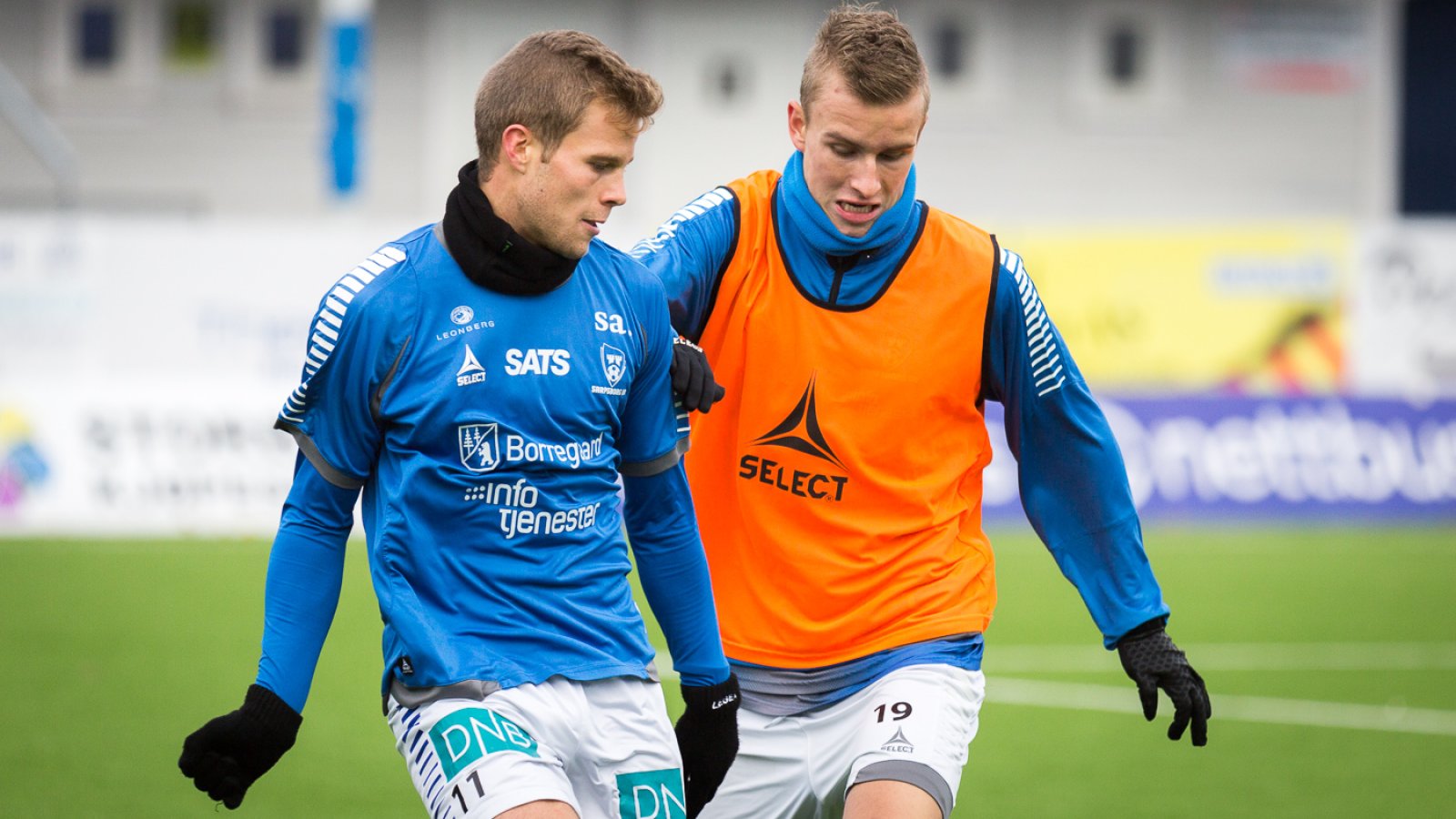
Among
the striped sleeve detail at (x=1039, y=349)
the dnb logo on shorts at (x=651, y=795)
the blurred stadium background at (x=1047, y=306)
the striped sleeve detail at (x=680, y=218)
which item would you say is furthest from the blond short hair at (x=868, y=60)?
the blurred stadium background at (x=1047, y=306)

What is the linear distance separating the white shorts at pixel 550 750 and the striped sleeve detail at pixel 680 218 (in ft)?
3.70

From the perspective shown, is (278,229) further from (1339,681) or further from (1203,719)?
(1203,719)

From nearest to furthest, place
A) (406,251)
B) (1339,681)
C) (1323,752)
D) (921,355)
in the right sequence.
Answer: (406,251)
(921,355)
(1323,752)
(1339,681)

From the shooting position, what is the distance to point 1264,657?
10438 millimetres

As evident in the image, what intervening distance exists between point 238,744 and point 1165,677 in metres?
2.09

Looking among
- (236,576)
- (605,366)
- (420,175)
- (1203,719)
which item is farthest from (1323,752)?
(420,175)

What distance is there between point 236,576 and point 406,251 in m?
9.51

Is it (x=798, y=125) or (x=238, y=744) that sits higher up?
(x=798, y=125)

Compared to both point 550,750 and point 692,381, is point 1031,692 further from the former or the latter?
point 550,750

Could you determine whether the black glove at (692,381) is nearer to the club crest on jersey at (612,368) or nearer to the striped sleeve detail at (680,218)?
the club crest on jersey at (612,368)

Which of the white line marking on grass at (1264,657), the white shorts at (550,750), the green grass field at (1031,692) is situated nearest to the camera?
the white shorts at (550,750)

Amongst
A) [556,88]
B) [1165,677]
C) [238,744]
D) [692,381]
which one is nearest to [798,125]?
[692,381]

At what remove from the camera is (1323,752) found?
8.11 m

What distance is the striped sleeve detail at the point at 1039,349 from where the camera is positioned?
169 inches
